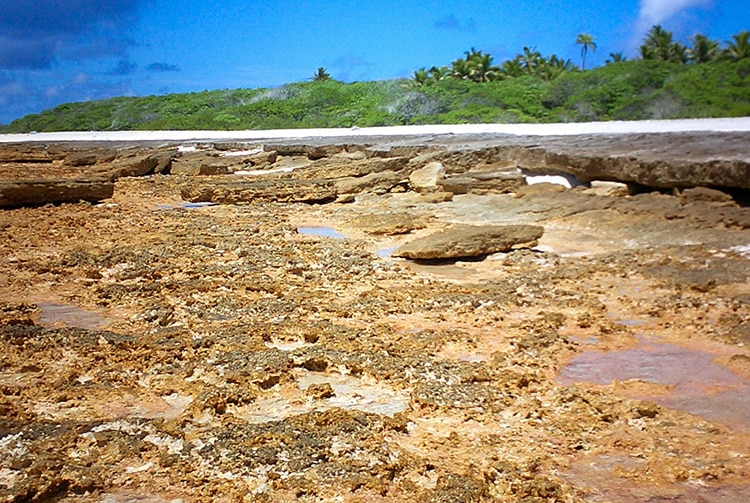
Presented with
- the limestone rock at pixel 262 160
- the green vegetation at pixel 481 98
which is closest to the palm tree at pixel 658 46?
the green vegetation at pixel 481 98

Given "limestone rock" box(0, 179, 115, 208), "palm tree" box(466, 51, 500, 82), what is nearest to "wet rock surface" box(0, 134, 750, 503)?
"limestone rock" box(0, 179, 115, 208)

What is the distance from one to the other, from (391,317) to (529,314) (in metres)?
0.91

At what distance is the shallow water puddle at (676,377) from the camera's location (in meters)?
3.19

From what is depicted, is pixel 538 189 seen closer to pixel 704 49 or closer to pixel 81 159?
pixel 81 159

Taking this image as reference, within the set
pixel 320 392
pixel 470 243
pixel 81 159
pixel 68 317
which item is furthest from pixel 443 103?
pixel 320 392

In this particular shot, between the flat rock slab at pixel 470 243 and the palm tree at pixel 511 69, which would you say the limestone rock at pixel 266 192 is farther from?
the palm tree at pixel 511 69

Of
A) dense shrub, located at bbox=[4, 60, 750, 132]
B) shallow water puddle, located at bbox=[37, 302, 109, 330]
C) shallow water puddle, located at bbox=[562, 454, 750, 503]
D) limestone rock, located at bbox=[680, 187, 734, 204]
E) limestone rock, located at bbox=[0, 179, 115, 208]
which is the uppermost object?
dense shrub, located at bbox=[4, 60, 750, 132]

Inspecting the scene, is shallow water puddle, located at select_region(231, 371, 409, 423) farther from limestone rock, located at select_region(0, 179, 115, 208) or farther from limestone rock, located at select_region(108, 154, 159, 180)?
limestone rock, located at select_region(108, 154, 159, 180)

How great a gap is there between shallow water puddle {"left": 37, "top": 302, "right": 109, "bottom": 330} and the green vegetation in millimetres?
17126

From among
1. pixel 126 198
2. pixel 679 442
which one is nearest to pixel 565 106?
pixel 126 198

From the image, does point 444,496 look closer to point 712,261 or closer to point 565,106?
point 712,261

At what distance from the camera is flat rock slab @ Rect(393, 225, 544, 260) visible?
612cm

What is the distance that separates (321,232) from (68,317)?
3601 mm

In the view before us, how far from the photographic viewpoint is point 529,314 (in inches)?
182
